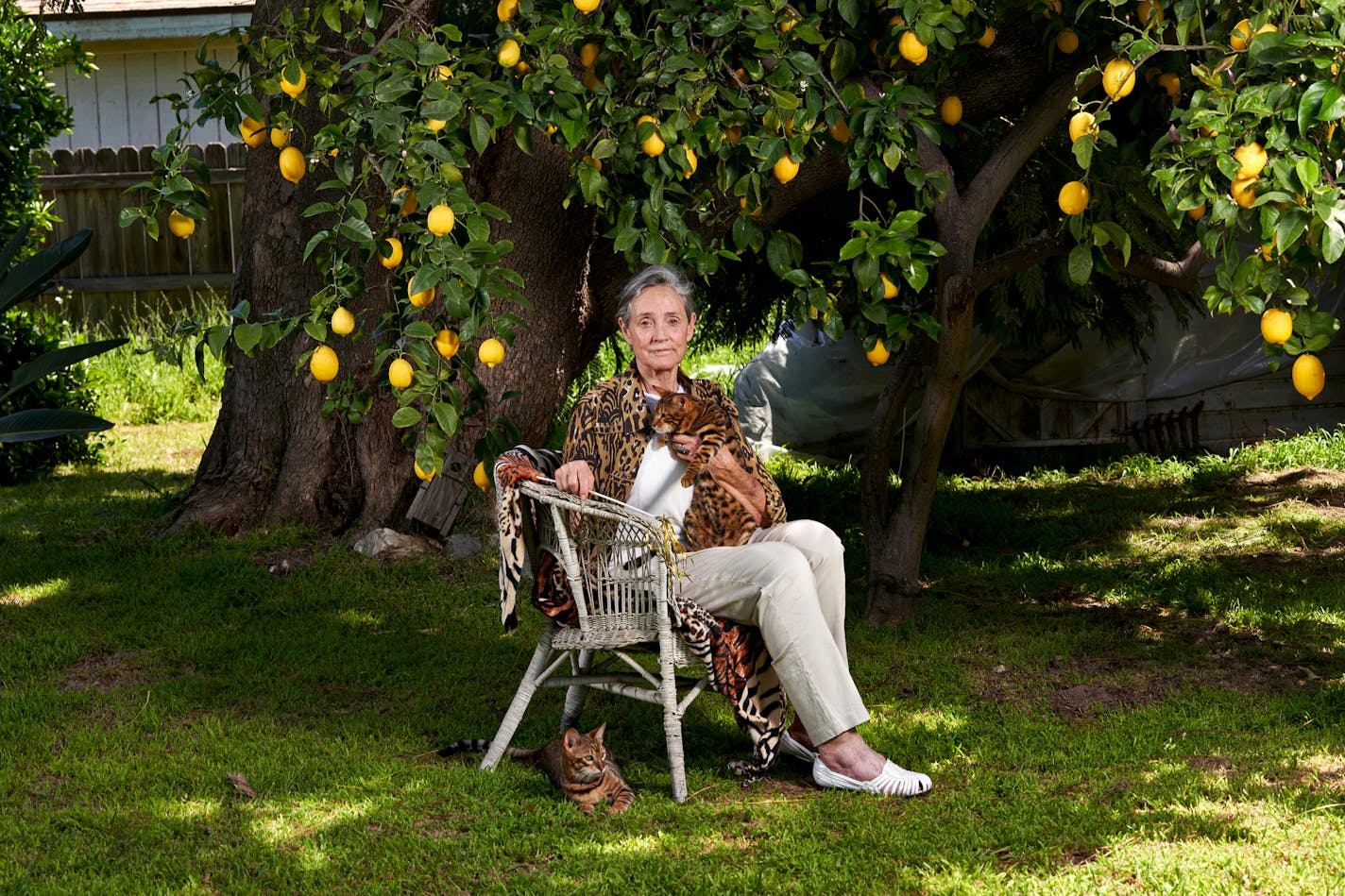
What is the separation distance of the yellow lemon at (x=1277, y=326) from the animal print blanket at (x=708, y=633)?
145 cm

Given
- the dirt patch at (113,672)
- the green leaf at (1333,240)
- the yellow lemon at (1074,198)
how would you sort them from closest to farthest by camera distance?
the green leaf at (1333,240)
the yellow lemon at (1074,198)
the dirt patch at (113,672)

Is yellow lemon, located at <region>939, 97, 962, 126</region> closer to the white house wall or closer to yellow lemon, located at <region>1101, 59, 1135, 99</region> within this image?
yellow lemon, located at <region>1101, 59, 1135, 99</region>

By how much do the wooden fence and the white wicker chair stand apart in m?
7.06

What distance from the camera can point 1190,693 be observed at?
13.2 ft

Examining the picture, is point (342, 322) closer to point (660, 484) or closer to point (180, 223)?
point (180, 223)

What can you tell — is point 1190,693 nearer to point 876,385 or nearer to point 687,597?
point 687,597

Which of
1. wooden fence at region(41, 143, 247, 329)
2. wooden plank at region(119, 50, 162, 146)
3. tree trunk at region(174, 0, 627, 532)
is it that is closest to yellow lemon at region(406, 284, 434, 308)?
tree trunk at region(174, 0, 627, 532)

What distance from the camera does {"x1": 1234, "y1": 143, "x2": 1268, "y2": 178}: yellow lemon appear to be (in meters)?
2.36

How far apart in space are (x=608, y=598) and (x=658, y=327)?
71 centimetres

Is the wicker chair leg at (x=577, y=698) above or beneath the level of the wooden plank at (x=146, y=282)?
beneath

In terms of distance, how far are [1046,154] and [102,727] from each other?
3759 mm

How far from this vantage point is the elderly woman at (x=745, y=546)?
10.8ft

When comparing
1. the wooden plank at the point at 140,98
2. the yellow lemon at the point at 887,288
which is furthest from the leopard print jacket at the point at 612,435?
the wooden plank at the point at 140,98

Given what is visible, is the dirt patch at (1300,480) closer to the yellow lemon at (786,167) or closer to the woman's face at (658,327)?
the woman's face at (658,327)
